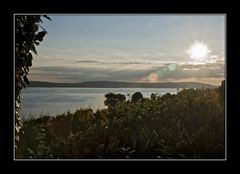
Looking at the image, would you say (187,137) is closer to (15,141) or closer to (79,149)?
(79,149)

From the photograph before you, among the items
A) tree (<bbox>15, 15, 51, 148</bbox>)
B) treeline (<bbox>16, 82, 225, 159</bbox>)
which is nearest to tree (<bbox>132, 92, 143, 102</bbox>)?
treeline (<bbox>16, 82, 225, 159</bbox>)

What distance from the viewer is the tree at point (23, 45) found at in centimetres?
366

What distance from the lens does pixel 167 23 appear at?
3777 millimetres

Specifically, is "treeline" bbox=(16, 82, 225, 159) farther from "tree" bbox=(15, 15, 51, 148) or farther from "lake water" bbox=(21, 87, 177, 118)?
"tree" bbox=(15, 15, 51, 148)

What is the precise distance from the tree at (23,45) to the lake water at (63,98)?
0.07 m

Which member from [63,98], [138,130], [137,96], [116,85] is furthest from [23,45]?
[138,130]

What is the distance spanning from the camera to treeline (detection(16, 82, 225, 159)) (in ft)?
12.1

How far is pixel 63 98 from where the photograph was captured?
374cm

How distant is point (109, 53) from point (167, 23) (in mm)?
530

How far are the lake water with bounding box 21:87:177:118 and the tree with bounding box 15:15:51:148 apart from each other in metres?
0.07

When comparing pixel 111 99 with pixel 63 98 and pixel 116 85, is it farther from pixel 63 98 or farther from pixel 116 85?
pixel 63 98

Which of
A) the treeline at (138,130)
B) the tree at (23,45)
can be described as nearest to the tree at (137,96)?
the treeline at (138,130)

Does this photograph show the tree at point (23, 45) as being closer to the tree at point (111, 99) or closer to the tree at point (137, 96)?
the tree at point (111, 99)

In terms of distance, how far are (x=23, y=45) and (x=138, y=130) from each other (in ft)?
3.74
